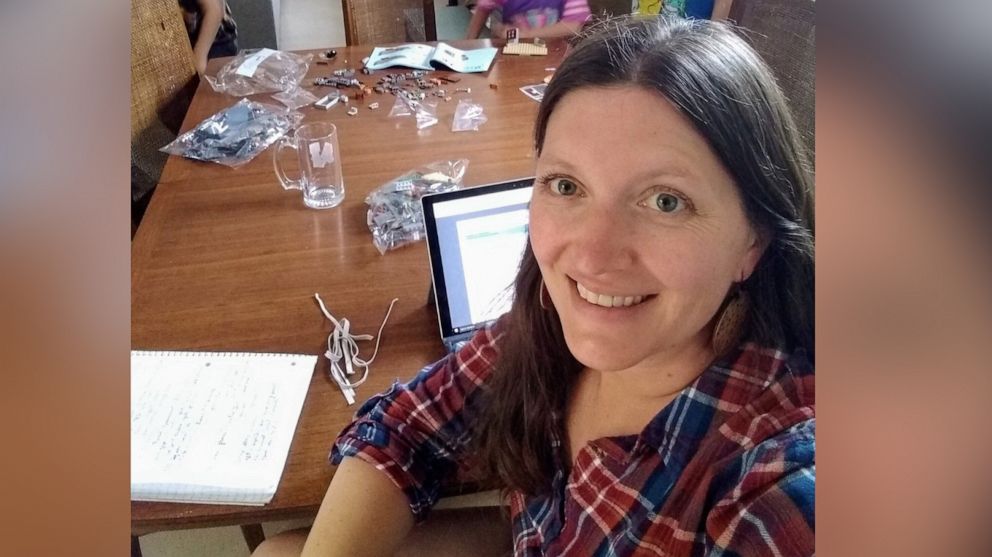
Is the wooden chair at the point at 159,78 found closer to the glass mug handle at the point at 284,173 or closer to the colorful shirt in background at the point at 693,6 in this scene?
the glass mug handle at the point at 284,173

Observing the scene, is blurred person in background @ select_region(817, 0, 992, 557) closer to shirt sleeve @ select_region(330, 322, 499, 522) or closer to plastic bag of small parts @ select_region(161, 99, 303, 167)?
shirt sleeve @ select_region(330, 322, 499, 522)

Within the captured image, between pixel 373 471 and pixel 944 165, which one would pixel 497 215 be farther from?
pixel 944 165

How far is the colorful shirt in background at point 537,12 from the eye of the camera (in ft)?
6.39

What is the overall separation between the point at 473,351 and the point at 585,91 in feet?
1.27

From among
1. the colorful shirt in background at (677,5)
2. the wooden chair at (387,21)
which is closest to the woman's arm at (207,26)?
the wooden chair at (387,21)

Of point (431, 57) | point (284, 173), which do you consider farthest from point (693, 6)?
point (431, 57)

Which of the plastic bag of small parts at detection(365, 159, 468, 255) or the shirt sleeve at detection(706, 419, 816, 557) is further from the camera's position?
the plastic bag of small parts at detection(365, 159, 468, 255)

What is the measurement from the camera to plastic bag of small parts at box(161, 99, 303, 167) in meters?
1.34

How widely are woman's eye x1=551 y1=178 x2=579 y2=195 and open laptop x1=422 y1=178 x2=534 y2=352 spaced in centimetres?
42

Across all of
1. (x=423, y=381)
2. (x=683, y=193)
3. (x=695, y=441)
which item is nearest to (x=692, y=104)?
(x=683, y=193)

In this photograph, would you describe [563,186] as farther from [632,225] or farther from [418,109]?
[418,109]

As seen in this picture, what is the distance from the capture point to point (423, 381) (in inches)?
31.1

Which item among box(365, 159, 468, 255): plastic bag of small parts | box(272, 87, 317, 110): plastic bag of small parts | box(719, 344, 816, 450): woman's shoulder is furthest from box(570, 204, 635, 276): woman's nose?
box(272, 87, 317, 110): plastic bag of small parts

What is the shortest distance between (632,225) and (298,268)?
0.72 metres
